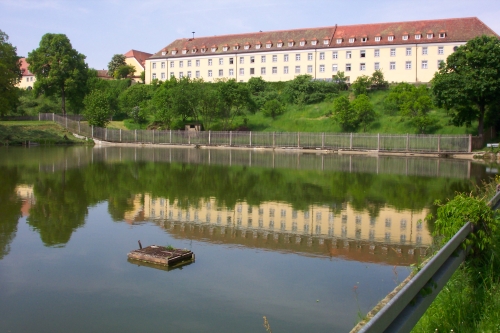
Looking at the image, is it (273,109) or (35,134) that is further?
(273,109)

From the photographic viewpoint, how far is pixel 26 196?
62.2ft

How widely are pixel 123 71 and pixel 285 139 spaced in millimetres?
59375

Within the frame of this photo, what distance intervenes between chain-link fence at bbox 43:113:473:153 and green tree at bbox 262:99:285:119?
8.40 metres

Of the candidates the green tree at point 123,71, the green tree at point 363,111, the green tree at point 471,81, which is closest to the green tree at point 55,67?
the green tree at point 123,71

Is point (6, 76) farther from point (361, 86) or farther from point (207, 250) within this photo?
point (207, 250)

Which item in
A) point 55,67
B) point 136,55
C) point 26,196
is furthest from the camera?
point 136,55

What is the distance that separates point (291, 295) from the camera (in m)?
8.92

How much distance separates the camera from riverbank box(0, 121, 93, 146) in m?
56.0

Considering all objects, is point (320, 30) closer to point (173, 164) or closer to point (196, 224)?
point (173, 164)

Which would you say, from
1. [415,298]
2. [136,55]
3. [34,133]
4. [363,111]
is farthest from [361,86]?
[136,55]

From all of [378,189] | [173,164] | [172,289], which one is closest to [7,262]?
[172,289]

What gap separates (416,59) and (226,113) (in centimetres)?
2966

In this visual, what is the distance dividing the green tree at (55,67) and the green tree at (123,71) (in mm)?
31055

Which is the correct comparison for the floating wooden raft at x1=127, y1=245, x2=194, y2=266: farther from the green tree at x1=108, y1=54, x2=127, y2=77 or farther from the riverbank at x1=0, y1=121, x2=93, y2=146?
the green tree at x1=108, y1=54, x2=127, y2=77
